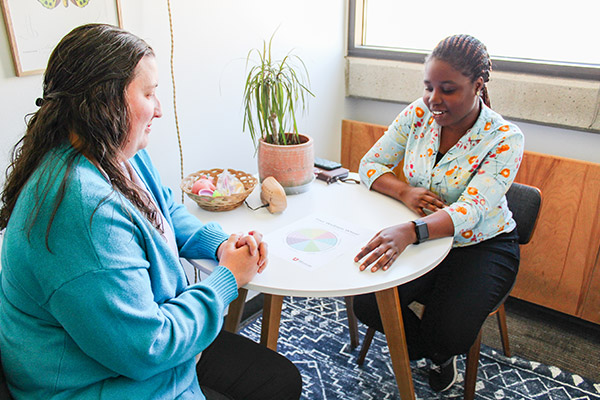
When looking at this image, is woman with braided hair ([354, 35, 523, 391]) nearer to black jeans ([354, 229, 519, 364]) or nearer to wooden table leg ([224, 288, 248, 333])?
black jeans ([354, 229, 519, 364])

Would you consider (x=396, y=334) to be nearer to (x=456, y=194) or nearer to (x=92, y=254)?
(x=456, y=194)

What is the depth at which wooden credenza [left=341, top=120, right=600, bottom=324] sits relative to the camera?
1.97 m

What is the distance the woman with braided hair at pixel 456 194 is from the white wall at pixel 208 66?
639 mm

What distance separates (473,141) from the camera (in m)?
1.52

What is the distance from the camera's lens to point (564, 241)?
2068 mm

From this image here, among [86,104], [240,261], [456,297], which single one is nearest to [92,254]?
[86,104]

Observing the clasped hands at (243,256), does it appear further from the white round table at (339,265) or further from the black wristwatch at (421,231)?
the black wristwatch at (421,231)

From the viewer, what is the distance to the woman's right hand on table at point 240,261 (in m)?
1.12

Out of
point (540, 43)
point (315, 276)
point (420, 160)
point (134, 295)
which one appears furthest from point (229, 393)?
point (540, 43)

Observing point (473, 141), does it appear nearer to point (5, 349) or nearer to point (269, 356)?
point (269, 356)

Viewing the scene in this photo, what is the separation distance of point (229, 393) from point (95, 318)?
1.61 feet

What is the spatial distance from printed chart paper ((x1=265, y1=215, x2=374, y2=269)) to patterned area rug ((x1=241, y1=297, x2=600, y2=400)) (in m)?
0.72

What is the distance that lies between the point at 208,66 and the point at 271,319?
3.16ft

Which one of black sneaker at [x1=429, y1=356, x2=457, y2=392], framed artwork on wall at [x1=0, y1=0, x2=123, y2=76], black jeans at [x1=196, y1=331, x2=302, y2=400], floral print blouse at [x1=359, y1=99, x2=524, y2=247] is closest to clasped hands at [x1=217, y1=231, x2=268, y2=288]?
black jeans at [x1=196, y1=331, x2=302, y2=400]
